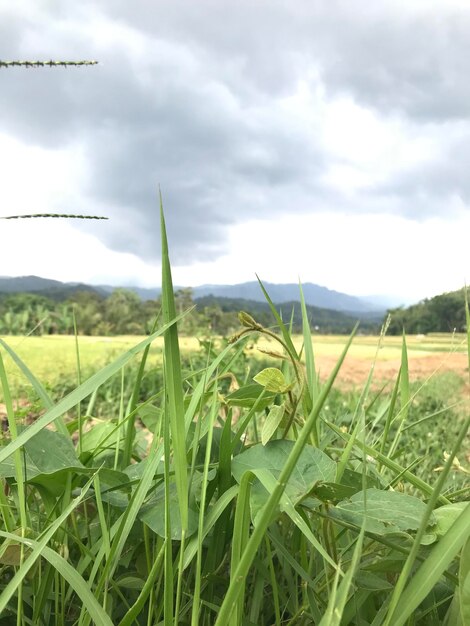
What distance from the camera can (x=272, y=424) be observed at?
49 cm

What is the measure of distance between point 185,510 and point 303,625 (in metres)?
0.20

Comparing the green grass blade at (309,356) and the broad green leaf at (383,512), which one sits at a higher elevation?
the green grass blade at (309,356)

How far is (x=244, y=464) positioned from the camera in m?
0.50

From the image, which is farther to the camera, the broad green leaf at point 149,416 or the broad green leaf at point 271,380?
the broad green leaf at point 149,416

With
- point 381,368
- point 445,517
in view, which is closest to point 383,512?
point 445,517

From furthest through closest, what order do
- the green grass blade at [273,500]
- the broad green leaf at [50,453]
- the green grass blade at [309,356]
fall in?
the green grass blade at [309,356]
the broad green leaf at [50,453]
the green grass blade at [273,500]

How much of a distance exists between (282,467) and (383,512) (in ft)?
0.30

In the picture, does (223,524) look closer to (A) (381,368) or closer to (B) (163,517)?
(B) (163,517)

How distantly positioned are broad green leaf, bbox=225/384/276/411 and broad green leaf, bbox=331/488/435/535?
0.15 metres

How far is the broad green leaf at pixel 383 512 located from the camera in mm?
423

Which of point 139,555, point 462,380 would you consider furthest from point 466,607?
point 462,380

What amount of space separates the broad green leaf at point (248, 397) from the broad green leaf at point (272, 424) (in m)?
0.07

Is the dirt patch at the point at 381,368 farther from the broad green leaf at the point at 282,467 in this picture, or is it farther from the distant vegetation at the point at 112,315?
the broad green leaf at the point at 282,467

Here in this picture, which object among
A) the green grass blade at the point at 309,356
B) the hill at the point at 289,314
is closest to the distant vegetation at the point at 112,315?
the hill at the point at 289,314
